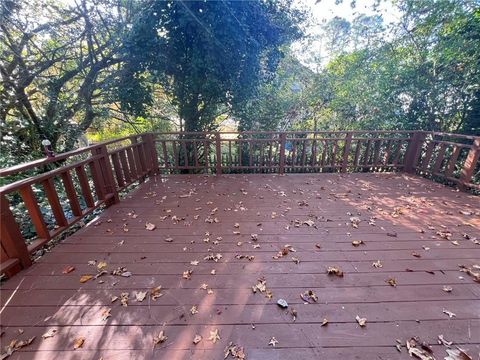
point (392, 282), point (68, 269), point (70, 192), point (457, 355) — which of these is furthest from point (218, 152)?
point (457, 355)

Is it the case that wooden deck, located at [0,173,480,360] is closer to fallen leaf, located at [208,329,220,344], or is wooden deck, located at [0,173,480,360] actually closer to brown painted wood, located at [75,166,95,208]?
fallen leaf, located at [208,329,220,344]

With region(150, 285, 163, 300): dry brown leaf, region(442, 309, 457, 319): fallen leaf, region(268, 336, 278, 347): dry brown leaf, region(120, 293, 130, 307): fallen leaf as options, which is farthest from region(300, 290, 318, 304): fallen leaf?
region(120, 293, 130, 307): fallen leaf

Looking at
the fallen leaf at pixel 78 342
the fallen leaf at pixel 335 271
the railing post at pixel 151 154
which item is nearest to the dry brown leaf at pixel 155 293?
the fallen leaf at pixel 78 342

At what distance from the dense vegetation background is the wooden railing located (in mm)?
845

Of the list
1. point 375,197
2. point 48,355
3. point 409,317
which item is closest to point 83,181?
point 48,355

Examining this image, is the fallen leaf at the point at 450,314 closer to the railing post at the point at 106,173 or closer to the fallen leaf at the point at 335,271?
the fallen leaf at the point at 335,271

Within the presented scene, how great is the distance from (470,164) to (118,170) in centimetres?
546

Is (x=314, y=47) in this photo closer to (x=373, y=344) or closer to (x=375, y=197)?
(x=375, y=197)

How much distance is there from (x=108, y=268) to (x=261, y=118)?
16.0 ft

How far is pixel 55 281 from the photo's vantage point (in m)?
1.81

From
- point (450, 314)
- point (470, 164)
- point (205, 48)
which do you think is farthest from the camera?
point (205, 48)

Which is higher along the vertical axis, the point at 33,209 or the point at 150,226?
the point at 33,209

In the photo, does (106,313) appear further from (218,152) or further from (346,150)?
(346,150)

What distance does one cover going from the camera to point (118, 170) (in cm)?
339
